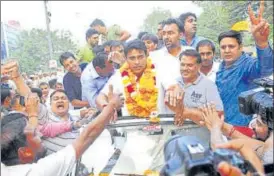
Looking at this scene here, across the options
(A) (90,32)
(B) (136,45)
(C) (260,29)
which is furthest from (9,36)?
(C) (260,29)

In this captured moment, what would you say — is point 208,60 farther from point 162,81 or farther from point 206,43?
point 162,81

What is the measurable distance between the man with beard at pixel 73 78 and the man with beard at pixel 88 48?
32 mm

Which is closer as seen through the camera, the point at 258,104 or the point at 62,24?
the point at 258,104

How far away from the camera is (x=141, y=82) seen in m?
1.85

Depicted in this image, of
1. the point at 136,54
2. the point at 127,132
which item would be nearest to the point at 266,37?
the point at 136,54

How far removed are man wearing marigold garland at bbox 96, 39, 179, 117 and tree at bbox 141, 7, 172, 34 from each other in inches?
3.1

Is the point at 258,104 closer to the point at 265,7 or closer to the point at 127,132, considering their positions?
the point at 265,7

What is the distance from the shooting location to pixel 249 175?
138 cm

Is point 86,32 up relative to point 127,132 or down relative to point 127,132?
up

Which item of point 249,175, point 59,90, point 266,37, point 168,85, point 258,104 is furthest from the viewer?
point 59,90

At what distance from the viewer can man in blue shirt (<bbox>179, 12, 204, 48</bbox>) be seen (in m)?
1.83

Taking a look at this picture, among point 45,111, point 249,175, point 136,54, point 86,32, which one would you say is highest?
point 86,32

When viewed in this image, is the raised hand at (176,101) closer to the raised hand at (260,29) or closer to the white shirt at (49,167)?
the raised hand at (260,29)

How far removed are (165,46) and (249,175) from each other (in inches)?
28.8
